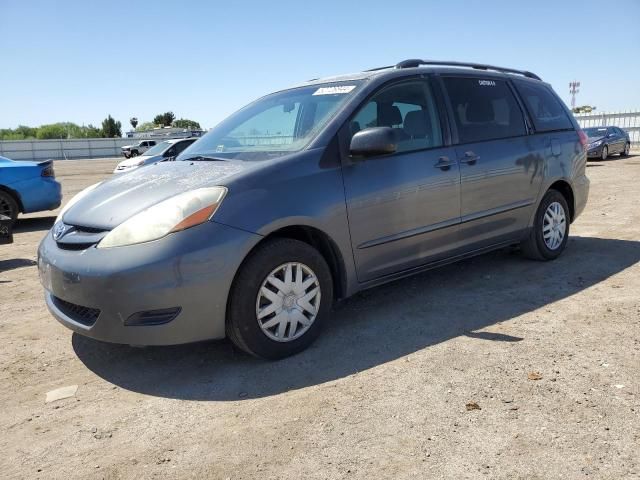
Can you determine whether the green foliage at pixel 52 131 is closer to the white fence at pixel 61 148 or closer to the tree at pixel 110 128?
the tree at pixel 110 128

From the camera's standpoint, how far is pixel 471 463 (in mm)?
2277

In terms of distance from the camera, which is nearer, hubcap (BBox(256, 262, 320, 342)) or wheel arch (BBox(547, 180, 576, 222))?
hubcap (BBox(256, 262, 320, 342))

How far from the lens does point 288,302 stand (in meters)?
3.37

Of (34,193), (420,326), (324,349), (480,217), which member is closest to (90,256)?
(324,349)

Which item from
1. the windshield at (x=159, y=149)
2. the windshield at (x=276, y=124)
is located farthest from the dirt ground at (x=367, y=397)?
the windshield at (x=159, y=149)

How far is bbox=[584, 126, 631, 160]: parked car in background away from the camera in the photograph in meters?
20.9

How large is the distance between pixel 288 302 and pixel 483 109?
2609 millimetres

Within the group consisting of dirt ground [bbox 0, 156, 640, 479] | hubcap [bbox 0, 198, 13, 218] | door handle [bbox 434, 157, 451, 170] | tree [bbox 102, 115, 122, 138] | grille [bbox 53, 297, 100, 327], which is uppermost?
tree [bbox 102, 115, 122, 138]

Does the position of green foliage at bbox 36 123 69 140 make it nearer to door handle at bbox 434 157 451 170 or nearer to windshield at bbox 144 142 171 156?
windshield at bbox 144 142 171 156

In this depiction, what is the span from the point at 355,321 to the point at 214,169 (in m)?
1.51

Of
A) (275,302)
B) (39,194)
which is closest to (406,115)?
(275,302)

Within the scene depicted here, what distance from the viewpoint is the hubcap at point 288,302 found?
328 cm

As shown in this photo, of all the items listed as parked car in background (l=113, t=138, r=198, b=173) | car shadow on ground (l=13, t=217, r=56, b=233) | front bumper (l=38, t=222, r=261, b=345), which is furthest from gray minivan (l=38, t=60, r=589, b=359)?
parked car in background (l=113, t=138, r=198, b=173)

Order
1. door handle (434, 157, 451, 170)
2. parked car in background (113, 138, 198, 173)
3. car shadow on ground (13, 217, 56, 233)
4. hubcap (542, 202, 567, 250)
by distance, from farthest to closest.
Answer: parked car in background (113, 138, 198, 173), car shadow on ground (13, 217, 56, 233), hubcap (542, 202, 567, 250), door handle (434, 157, 451, 170)
